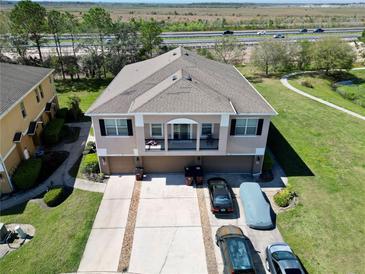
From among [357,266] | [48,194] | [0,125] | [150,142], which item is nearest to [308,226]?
[357,266]

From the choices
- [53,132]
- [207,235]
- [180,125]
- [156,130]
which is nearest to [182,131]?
[180,125]

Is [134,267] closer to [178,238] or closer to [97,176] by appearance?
[178,238]

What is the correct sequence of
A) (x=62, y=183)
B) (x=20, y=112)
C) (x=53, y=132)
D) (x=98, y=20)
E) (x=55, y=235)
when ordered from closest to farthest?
(x=55, y=235)
(x=62, y=183)
(x=20, y=112)
(x=53, y=132)
(x=98, y=20)

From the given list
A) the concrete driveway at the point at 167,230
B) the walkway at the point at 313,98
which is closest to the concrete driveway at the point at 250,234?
the concrete driveway at the point at 167,230

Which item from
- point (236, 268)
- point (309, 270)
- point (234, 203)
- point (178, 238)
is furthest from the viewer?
point (234, 203)

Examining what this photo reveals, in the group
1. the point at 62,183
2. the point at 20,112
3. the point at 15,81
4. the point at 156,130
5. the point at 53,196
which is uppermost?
the point at 15,81

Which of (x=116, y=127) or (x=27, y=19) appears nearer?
(x=116, y=127)

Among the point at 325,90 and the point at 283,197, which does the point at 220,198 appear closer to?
the point at 283,197
